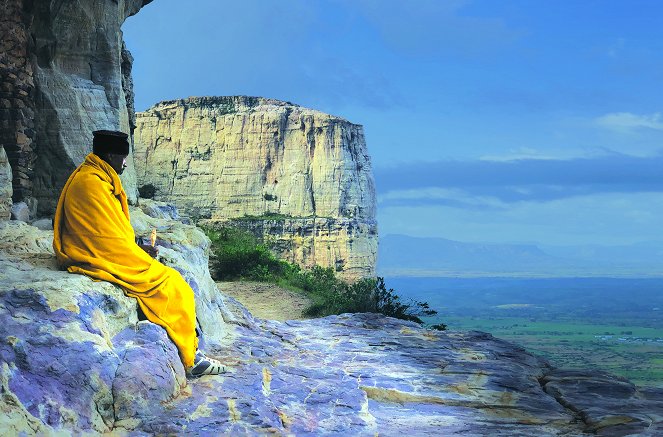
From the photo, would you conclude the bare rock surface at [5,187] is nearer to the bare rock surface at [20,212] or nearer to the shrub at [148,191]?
the bare rock surface at [20,212]

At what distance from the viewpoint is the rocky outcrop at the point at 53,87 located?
435 inches

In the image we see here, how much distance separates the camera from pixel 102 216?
7.70 meters

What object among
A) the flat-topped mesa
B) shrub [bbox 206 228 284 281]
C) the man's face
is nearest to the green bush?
shrub [bbox 206 228 284 281]

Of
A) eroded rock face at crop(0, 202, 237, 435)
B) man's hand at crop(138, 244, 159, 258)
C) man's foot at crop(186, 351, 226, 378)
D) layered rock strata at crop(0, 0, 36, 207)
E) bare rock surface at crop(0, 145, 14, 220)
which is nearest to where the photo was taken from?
eroded rock face at crop(0, 202, 237, 435)

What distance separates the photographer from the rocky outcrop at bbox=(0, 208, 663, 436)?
6422mm

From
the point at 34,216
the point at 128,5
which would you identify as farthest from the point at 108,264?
the point at 128,5

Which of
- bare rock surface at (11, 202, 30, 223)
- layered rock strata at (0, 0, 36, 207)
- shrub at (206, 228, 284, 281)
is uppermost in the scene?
layered rock strata at (0, 0, 36, 207)

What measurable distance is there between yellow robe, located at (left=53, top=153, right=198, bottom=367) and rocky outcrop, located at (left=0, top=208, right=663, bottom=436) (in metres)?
0.20

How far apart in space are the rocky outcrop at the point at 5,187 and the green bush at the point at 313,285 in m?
8.13

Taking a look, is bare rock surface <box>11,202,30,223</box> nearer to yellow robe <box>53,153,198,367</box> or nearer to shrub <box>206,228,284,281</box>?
yellow robe <box>53,153,198,367</box>

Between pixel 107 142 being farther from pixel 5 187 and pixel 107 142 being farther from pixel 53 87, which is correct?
pixel 53 87

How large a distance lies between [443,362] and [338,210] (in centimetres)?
4063

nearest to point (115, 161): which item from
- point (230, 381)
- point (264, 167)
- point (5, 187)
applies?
point (230, 381)

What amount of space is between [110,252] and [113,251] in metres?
0.03
